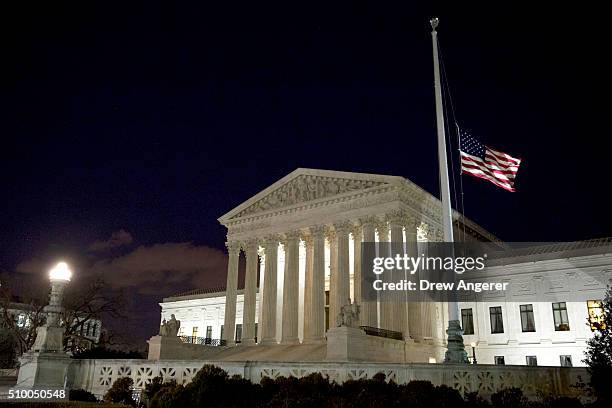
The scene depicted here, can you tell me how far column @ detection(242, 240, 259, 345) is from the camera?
42.8 m

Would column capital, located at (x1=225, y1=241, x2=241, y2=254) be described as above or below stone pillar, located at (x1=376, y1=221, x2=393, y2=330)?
above

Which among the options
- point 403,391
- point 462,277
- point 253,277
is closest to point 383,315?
point 462,277

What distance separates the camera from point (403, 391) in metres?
14.6

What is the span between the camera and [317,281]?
39.2 metres

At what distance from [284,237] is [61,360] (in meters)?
25.3

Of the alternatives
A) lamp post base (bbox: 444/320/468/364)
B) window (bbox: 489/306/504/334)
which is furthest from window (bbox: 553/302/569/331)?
lamp post base (bbox: 444/320/468/364)

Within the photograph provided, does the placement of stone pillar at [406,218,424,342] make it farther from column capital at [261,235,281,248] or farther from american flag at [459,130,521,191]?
american flag at [459,130,521,191]

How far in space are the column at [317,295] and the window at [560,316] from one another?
1727 centimetres

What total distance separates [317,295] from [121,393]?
22.6 meters

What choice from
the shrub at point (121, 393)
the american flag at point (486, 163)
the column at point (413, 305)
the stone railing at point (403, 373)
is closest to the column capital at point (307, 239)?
the column at point (413, 305)

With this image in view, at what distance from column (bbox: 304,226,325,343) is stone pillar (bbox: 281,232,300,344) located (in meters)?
1.23

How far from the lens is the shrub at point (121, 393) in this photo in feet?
55.9

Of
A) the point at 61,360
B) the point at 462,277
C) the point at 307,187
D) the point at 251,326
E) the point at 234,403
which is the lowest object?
the point at 234,403

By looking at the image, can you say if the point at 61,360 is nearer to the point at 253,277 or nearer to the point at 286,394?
the point at 286,394
